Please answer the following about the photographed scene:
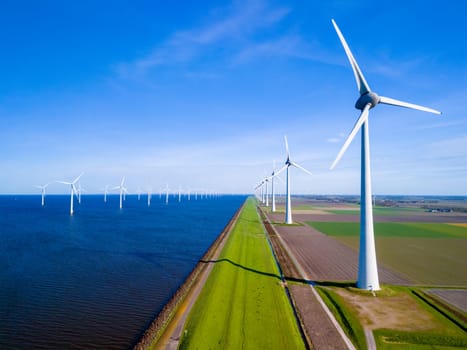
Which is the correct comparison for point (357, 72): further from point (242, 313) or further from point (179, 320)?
point (179, 320)

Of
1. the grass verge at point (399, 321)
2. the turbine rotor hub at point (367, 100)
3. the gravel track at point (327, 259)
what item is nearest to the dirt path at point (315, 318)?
the grass verge at point (399, 321)

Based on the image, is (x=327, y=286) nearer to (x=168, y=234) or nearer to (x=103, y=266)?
(x=103, y=266)

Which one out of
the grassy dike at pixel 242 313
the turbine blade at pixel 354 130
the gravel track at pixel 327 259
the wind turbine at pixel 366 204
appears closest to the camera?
the grassy dike at pixel 242 313

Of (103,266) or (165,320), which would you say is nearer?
(165,320)

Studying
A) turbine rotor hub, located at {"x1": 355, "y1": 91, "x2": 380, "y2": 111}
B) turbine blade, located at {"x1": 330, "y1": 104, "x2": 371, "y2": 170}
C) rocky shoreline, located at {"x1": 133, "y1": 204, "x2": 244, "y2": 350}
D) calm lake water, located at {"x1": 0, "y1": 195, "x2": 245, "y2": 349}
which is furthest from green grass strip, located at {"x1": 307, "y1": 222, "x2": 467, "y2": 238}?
rocky shoreline, located at {"x1": 133, "y1": 204, "x2": 244, "y2": 350}

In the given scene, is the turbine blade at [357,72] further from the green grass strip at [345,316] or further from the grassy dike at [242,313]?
the grassy dike at [242,313]

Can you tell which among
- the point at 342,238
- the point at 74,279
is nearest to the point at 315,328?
the point at 74,279

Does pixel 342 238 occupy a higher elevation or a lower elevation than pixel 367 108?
lower
